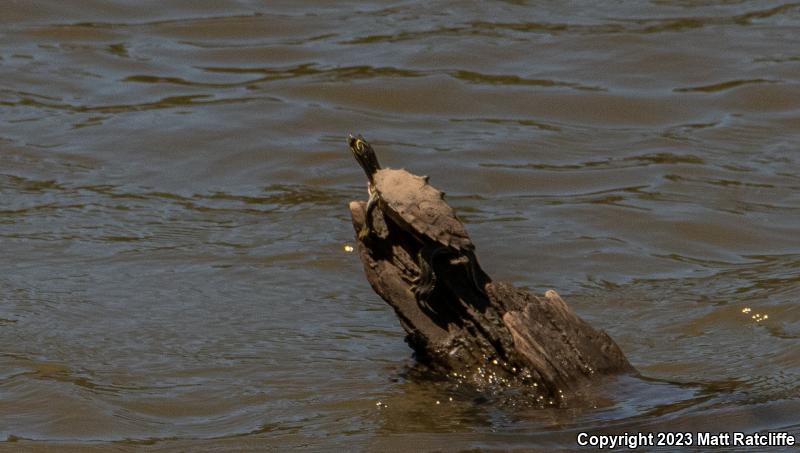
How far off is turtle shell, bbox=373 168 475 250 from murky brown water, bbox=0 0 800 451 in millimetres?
523

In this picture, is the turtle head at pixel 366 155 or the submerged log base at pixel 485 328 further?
the turtle head at pixel 366 155

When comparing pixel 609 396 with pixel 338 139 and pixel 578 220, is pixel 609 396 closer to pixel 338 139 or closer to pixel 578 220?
pixel 578 220

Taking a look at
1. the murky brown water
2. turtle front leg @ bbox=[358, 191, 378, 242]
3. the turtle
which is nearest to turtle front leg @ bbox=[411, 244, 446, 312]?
the turtle

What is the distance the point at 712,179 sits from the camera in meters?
6.34

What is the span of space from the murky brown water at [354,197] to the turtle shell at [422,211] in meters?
0.52

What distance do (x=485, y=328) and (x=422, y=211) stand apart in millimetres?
414

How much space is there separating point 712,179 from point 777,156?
521 millimetres

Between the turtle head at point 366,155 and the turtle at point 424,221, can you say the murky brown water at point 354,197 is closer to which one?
the turtle at point 424,221

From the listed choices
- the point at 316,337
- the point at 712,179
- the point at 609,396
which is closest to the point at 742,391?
the point at 609,396

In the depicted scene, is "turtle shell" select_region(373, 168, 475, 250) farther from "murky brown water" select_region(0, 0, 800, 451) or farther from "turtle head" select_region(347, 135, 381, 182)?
"murky brown water" select_region(0, 0, 800, 451)

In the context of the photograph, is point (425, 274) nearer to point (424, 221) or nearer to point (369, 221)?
point (424, 221)

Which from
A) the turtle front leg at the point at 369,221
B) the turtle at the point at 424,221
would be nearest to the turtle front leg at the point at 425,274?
the turtle at the point at 424,221

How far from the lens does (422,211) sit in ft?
11.8

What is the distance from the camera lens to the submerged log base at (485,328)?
11.9 feet
